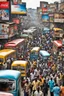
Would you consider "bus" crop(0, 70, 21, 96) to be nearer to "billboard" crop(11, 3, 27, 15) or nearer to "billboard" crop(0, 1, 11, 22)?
"billboard" crop(0, 1, 11, 22)

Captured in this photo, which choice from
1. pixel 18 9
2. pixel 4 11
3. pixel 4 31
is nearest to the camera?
pixel 4 31

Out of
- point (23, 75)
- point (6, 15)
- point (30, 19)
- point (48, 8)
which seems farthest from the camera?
point (30, 19)

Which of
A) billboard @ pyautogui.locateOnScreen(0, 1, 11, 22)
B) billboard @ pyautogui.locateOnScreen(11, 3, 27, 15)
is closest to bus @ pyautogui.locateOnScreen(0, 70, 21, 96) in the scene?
billboard @ pyautogui.locateOnScreen(0, 1, 11, 22)

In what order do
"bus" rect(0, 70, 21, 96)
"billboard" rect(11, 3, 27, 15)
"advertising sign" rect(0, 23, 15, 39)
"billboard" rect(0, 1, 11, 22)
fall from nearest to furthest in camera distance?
"bus" rect(0, 70, 21, 96) → "advertising sign" rect(0, 23, 15, 39) → "billboard" rect(0, 1, 11, 22) → "billboard" rect(11, 3, 27, 15)

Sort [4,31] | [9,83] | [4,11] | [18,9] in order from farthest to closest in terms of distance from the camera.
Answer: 1. [18,9]
2. [4,11]
3. [4,31]
4. [9,83]

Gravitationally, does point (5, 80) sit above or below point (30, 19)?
above

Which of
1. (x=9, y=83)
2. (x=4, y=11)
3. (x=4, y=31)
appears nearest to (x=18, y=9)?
(x=4, y=11)

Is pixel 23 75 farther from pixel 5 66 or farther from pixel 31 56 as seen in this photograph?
pixel 31 56

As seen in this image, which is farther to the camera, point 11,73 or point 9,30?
point 9,30

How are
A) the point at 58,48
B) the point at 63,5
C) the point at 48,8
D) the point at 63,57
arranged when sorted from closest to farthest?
the point at 63,57
the point at 58,48
the point at 63,5
the point at 48,8

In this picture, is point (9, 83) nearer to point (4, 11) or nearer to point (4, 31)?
point (4, 31)

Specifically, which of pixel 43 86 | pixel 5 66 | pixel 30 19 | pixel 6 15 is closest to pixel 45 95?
pixel 43 86
